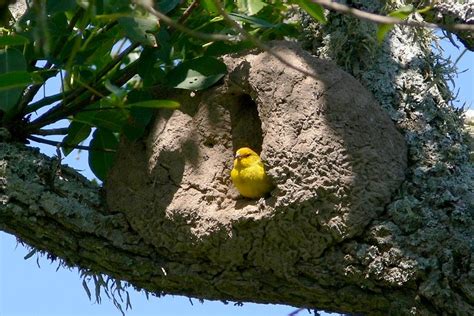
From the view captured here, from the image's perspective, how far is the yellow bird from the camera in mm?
2434

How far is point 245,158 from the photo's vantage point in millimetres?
2527

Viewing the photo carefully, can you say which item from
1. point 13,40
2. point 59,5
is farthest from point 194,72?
point 13,40

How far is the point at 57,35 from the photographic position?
2537mm

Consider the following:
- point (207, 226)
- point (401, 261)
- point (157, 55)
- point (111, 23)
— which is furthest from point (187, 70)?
point (401, 261)

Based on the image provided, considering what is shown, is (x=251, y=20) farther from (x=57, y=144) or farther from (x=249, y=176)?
(x=57, y=144)

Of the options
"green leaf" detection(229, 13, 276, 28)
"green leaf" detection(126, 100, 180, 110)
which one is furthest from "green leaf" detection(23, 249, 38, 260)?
"green leaf" detection(229, 13, 276, 28)

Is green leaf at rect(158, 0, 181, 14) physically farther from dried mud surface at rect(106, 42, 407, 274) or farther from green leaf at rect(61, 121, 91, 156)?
green leaf at rect(61, 121, 91, 156)

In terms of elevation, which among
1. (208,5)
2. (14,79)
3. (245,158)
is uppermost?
(208,5)

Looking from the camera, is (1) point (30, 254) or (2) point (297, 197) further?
(1) point (30, 254)

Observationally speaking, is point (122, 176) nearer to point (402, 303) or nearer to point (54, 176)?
point (54, 176)

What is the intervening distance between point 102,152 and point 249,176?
617 mm

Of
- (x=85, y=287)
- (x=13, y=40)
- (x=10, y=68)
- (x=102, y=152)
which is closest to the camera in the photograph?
(x=13, y=40)

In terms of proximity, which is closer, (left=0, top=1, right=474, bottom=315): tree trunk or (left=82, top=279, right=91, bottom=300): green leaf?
(left=0, top=1, right=474, bottom=315): tree trunk

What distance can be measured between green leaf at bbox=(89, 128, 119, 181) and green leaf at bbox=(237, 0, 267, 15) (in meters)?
0.64
